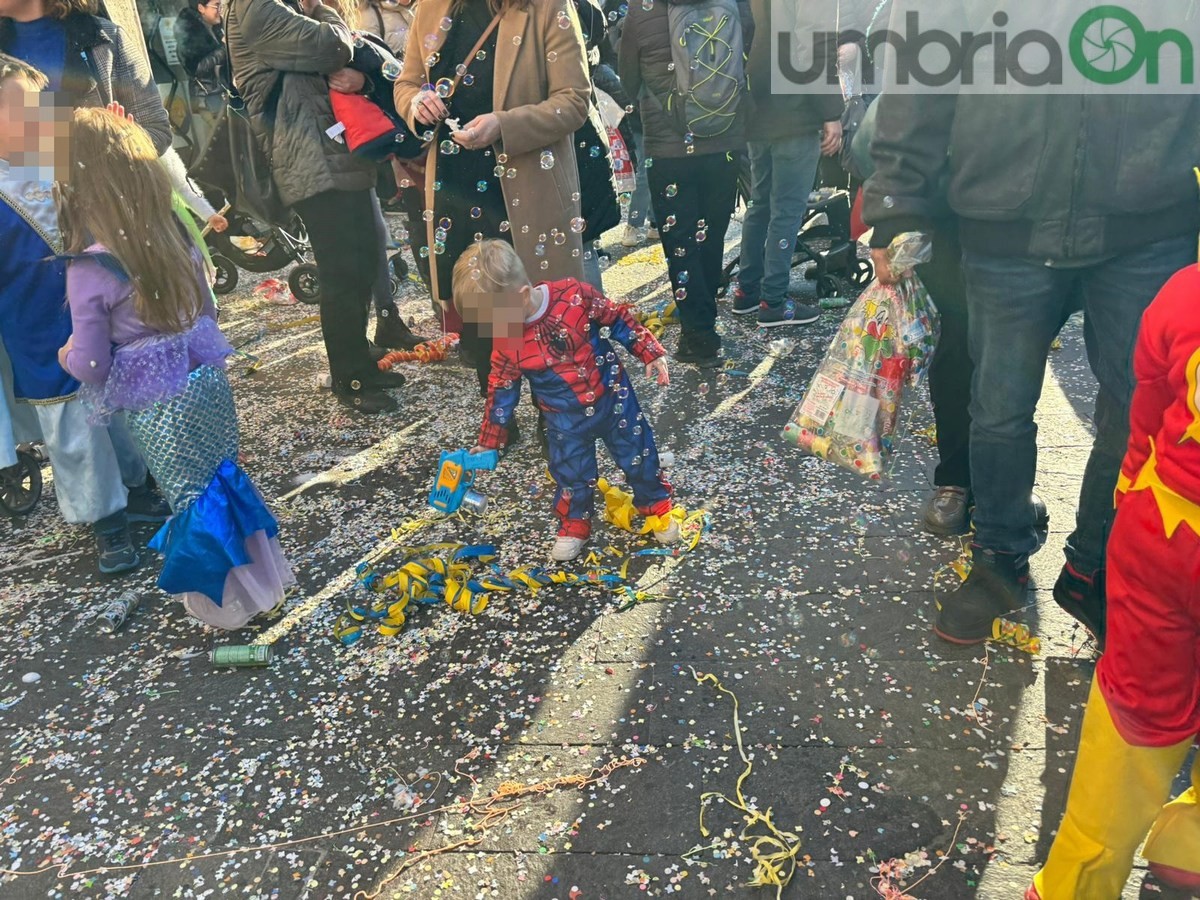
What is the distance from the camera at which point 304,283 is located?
6297 millimetres

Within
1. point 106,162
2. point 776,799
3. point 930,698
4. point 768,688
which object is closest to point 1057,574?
point 930,698

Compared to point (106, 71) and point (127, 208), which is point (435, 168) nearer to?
point (127, 208)

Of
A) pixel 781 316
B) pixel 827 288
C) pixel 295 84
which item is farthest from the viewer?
pixel 827 288

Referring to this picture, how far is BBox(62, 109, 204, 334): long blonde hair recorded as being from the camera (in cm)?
262

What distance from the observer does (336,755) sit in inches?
96.3

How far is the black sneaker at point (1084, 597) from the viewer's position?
2.46 m

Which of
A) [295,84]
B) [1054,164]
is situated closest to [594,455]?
[1054,164]

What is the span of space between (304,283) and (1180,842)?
5.86 metres

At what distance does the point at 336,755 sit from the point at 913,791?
149 cm

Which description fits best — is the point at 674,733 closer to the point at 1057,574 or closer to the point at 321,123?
the point at 1057,574

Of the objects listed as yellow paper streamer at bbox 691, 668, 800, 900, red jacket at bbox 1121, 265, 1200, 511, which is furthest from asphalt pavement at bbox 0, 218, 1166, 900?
red jacket at bbox 1121, 265, 1200, 511

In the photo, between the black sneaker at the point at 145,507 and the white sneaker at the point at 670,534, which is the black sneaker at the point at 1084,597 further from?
the black sneaker at the point at 145,507

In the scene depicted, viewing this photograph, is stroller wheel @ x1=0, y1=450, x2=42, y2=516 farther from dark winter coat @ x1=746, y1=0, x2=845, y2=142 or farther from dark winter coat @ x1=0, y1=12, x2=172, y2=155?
dark winter coat @ x1=746, y1=0, x2=845, y2=142

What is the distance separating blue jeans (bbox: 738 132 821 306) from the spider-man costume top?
218cm
